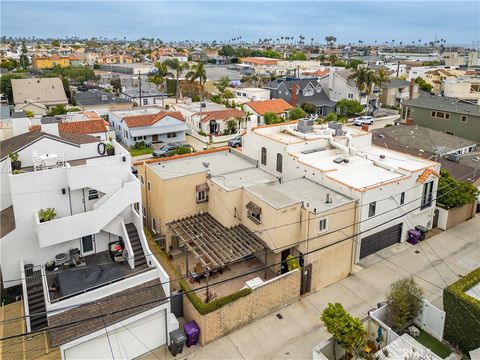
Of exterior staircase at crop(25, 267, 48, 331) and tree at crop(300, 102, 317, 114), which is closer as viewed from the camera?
exterior staircase at crop(25, 267, 48, 331)

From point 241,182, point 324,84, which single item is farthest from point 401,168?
point 324,84

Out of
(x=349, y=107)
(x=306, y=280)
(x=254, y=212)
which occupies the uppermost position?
(x=349, y=107)

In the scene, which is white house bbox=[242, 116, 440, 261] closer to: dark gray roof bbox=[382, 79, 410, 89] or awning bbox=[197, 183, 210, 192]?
awning bbox=[197, 183, 210, 192]

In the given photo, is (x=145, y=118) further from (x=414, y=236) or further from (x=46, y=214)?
(x=414, y=236)

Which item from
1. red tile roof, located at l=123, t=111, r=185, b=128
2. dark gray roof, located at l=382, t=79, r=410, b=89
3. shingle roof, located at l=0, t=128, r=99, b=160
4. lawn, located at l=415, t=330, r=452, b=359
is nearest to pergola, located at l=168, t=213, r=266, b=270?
shingle roof, located at l=0, t=128, r=99, b=160

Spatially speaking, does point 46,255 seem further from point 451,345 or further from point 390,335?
point 451,345

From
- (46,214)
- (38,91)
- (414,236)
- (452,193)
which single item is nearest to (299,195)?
(414,236)
